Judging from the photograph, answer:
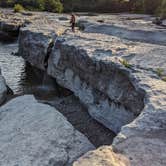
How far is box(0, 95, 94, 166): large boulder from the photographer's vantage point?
12.7 meters

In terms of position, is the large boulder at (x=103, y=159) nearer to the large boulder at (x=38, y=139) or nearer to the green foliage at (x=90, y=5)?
the large boulder at (x=38, y=139)

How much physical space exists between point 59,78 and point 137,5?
53.7m

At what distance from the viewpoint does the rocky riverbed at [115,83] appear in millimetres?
10133

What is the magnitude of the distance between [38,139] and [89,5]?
69.7 m

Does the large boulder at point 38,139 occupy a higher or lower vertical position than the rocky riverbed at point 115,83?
lower

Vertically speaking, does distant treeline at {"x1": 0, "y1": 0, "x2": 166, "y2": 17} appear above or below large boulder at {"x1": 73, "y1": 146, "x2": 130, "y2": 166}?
below

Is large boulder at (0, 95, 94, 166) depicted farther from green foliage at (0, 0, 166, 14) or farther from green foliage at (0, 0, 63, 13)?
green foliage at (0, 0, 63, 13)

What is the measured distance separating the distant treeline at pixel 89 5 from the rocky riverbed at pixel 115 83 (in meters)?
39.8

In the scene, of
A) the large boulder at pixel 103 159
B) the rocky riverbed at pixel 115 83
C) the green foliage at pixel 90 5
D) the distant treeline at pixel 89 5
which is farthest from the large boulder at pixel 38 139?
the distant treeline at pixel 89 5

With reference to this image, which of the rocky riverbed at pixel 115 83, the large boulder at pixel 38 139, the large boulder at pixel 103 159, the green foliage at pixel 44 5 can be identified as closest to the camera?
the large boulder at pixel 103 159

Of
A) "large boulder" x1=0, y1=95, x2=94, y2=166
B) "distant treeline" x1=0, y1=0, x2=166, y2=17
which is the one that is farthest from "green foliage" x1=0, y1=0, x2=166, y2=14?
"large boulder" x1=0, y1=95, x2=94, y2=166

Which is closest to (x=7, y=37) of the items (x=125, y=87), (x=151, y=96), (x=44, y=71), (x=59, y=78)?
(x=44, y=71)

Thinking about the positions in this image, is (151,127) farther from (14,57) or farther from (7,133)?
(14,57)

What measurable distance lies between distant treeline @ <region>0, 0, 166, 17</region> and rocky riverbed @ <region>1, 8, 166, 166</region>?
39.8 metres
